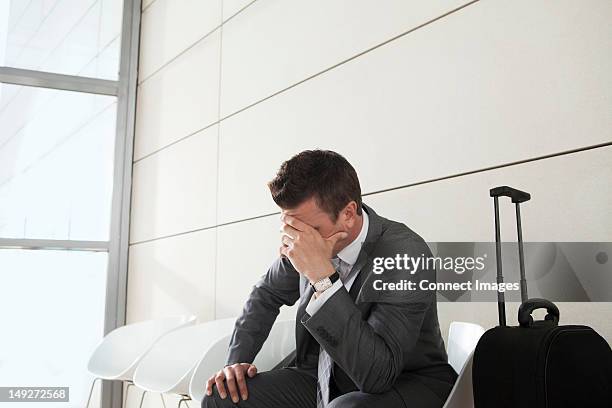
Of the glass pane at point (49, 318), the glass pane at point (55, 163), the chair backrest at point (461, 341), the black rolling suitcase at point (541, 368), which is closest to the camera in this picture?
the black rolling suitcase at point (541, 368)

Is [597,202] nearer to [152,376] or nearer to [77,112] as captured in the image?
[152,376]

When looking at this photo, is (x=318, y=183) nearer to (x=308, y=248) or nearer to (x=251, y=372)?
(x=308, y=248)

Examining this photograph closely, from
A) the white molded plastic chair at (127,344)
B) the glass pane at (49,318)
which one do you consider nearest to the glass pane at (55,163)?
the glass pane at (49,318)

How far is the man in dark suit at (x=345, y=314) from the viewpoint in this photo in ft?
5.15

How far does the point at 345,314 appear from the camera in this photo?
1572mm

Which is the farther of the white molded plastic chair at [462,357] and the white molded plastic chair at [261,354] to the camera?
the white molded plastic chair at [261,354]

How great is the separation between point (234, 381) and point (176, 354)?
1185 mm

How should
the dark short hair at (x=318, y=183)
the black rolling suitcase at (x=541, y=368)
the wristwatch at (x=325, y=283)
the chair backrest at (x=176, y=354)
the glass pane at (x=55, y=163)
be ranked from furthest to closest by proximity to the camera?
the glass pane at (x=55, y=163) → the chair backrest at (x=176, y=354) → the dark short hair at (x=318, y=183) → the wristwatch at (x=325, y=283) → the black rolling suitcase at (x=541, y=368)

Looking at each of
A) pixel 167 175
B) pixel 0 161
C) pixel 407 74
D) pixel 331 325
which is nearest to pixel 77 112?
pixel 0 161

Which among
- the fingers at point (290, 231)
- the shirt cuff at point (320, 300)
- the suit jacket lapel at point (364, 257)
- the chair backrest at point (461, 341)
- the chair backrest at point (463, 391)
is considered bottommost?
the chair backrest at point (463, 391)

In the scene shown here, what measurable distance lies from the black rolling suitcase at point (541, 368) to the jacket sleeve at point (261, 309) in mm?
796

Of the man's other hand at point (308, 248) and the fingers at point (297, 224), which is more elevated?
the fingers at point (297, 224)

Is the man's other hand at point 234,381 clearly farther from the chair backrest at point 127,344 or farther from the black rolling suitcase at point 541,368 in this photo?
the chair backrest at point 127,344

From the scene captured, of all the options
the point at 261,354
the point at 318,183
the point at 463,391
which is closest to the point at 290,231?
the point at 318,183
